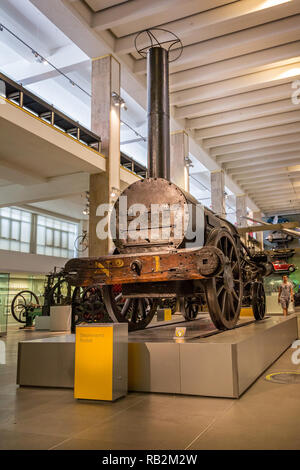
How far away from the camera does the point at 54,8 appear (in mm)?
10531

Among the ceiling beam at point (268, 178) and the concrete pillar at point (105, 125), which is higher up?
the ceiling beam at point (268, 178)

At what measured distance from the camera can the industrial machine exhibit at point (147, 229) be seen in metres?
3.62

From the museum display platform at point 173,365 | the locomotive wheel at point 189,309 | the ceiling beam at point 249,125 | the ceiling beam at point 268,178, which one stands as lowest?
the museum display platform at point 173,365

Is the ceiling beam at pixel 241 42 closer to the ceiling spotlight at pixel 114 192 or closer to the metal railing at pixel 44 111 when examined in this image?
the metal railing at pixel 44 111

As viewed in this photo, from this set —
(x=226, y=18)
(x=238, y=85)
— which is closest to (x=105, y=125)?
(x=226, y=18)

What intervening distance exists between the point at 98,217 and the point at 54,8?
18.3 ft

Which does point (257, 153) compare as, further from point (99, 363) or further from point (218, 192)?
point (99, 363)

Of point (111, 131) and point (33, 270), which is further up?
point (111, 131)

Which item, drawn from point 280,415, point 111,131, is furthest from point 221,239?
point 111,131

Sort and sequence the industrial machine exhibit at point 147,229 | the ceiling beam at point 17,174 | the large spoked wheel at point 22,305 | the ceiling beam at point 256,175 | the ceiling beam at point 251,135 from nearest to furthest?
the industrial machine exhibit at point 147,229 < the ceiling beam at point 17,174 < the large spoked wheel at point 22,305 < the ceiling beam at point 251,135 < the ceiling beam at point 256,175

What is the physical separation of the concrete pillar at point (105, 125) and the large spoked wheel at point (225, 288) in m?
6.51

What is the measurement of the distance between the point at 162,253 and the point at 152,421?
2.24m

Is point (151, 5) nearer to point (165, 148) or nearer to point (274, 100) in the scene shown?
point (165, 148)

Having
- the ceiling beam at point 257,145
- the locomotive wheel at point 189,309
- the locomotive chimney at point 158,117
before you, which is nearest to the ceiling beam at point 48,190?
the locomotive wheel at point 189,309
